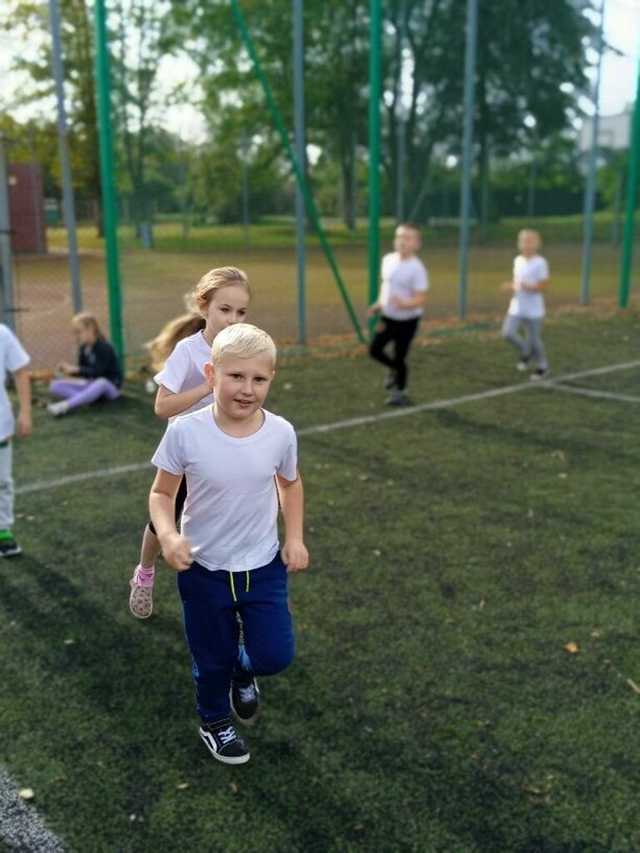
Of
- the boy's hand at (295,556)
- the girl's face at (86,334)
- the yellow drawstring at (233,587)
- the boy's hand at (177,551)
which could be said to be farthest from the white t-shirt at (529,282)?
the boy's hand at (177,551)

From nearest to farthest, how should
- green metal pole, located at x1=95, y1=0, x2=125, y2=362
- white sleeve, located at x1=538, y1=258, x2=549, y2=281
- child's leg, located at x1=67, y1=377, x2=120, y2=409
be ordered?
1. child's leg, located at x1=67, y1=377, x2=120, y2=409
2. green metal pole, located at x1=95, y1=0, x2=125, y2=362
3. white sleeve, located at x1=538, y1=258, x2=549, y2=281

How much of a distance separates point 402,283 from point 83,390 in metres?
3.57

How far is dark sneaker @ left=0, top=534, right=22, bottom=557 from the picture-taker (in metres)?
5.28

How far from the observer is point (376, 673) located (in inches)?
157

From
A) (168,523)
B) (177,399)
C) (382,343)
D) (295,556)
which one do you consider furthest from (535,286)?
(168,523)

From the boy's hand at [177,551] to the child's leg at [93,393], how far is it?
6.60m

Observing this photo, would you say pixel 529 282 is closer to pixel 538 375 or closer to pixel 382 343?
pixel 538 375

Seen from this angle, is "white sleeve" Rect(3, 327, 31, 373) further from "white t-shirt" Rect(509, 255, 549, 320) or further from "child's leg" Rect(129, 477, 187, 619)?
"white t-shirt" Rect(509, 255, 549, 320)

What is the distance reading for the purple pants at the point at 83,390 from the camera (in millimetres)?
9156

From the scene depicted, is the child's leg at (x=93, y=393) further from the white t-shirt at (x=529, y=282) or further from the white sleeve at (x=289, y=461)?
the white sleeve at (x=289, y=461)

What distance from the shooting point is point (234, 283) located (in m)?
3.54

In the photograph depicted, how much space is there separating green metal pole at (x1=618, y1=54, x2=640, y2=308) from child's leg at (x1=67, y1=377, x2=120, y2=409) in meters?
10.9

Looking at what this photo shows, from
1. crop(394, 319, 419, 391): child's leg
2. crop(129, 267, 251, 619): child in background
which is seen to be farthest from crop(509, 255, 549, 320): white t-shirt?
crop(129, 267, 251, 619): child in background

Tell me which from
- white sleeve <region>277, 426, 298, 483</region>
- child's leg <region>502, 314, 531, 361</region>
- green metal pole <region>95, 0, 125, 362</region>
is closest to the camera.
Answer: white sleeve <region>277, 426, 298, 483</region>
